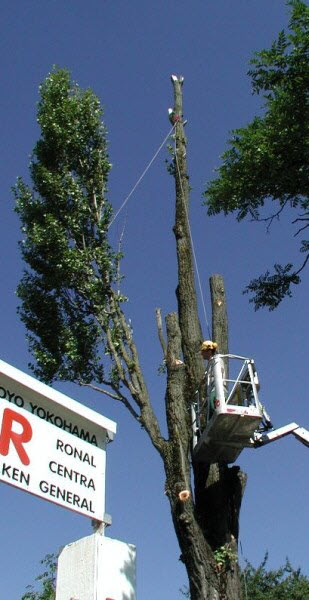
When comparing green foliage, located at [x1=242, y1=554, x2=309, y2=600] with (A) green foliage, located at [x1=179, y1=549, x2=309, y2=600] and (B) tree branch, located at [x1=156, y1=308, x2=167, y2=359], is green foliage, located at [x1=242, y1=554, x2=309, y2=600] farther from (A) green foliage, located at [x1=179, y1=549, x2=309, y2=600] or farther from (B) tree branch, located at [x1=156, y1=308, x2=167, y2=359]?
(B) tree branch, located at [x1=156, y1=308, x2=167, y2=359]

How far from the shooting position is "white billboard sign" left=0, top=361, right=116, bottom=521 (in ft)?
10.2

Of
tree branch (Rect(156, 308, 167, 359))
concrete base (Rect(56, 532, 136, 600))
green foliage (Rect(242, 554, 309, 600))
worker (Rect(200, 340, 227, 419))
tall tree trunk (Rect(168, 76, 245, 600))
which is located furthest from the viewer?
green foliage (Rect(242, 554, 309, 600))

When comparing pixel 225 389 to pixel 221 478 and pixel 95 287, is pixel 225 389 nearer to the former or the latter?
pixel 221 478

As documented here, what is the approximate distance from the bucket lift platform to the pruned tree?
0.65 ft

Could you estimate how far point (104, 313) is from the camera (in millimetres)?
10898

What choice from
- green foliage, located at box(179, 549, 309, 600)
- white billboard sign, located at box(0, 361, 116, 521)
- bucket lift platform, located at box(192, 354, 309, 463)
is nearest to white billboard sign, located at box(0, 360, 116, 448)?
white billboard sign, located at box(0, 361, 116, 521)

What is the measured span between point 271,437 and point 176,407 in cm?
116

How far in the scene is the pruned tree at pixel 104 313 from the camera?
24.0 ft

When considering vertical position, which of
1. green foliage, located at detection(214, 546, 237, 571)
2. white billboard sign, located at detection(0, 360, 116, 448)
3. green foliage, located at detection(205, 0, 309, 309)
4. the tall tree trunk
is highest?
green foliage, located at detection(205, 0, 309, 309)

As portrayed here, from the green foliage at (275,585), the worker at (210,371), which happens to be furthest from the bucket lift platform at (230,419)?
the green foliage at (275,585)

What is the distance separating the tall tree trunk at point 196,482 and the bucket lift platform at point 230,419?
0.66 feet

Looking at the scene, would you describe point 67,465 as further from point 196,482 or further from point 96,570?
point 196,482

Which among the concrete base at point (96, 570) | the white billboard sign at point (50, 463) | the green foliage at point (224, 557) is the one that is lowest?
the concrete base at point (96, 570)

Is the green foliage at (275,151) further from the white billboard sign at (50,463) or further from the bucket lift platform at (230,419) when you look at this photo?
the white billboard sign at (50,463)
